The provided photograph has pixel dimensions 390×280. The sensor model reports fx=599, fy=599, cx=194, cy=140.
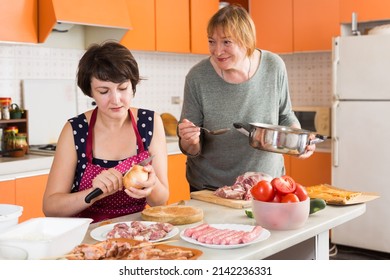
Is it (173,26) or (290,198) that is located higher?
(173,26)

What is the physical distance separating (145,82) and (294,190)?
2757mm

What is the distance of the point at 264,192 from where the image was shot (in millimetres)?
1657

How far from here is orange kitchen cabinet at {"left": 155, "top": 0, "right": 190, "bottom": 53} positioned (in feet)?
13.1

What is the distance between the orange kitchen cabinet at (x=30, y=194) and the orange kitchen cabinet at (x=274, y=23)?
7.18 feet

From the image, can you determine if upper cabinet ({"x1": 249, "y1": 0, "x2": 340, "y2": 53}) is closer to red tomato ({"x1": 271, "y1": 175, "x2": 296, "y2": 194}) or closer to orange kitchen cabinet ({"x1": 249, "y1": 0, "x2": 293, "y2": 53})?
orange kitchen cabinet ({"x1": 249, "y1": 0, "x2": 293, "y2": 53})

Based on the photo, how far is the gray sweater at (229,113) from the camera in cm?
229

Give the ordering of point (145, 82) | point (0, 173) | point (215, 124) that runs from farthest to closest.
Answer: point (145, 82), point (0, 173), point (215, 124)

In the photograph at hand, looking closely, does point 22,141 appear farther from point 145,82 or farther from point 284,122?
point 284,122

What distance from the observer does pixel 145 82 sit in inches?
169

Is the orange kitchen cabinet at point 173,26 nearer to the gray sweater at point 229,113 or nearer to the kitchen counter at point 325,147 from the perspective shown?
the kitchen counter at point 325,147

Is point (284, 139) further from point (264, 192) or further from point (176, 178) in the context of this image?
point (176, 178)

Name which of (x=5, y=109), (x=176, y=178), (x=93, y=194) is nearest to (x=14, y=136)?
(x=5, y=109)

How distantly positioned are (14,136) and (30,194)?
15.8 inches

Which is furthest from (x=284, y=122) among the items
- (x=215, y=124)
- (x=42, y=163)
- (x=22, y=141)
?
(x=22, y=141)
